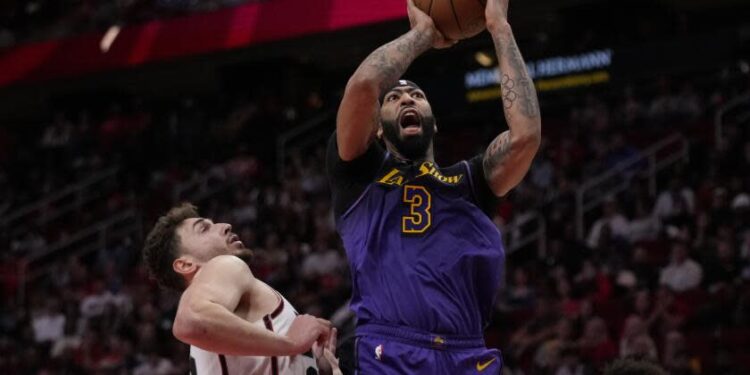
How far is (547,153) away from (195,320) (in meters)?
10.9

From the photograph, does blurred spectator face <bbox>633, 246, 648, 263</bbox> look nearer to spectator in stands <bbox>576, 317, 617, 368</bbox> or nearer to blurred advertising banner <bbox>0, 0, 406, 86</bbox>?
spectator in stands <bbox>576, 317, 617, 368</bbox>

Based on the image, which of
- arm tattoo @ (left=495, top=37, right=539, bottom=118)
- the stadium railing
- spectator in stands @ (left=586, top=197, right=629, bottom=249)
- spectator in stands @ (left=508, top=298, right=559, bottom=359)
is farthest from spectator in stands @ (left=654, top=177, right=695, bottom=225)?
arm tattoo @ (left=495, top=37, right=539, bottom=118)

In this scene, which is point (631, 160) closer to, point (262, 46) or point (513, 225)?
point (513, 225)

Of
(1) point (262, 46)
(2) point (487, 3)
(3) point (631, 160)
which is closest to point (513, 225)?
(3) point (631, 160)

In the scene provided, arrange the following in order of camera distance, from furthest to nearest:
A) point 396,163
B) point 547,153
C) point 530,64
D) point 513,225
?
point 530,64 → point 547,153 → point 513,225 → point 396,163

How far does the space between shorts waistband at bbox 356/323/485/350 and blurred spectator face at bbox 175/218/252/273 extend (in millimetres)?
862

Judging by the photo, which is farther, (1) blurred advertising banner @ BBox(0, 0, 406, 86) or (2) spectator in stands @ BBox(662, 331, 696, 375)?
(1) blurred advertising banner @ BBox(0, 0, 406, 86)

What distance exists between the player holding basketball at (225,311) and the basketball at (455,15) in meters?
1.08

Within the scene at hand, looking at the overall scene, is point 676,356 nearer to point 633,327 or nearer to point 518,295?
point 633,327

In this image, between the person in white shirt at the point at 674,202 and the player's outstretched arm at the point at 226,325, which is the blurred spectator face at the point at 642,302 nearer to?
the person in white shirt at the point at 674,202

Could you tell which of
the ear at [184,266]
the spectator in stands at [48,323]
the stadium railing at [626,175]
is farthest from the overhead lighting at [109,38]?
the ear at [184,266]

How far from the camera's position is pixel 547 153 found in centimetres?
1438

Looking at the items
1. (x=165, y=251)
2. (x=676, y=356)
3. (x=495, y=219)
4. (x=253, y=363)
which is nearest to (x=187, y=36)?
(x=495, y=219)

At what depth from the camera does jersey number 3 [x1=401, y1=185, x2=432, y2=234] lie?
3.87m
